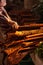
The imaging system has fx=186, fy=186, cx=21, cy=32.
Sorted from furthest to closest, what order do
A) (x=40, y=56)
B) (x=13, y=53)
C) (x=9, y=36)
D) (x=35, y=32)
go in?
(x=35, y=32) < (x=9, y=36) < (x=13, y=53) < (x=40, y=56)

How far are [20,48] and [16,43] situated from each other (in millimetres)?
170

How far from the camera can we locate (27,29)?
192 inches

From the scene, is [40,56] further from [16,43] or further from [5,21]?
[5,21]

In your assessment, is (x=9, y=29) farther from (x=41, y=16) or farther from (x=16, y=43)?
(x=41, y=16)

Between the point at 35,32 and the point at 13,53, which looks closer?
the point at 13,53

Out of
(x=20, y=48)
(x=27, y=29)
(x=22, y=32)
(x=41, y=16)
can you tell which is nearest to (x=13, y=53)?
(x=20, y=48)

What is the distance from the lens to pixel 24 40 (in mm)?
4461

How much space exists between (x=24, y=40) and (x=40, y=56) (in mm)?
799

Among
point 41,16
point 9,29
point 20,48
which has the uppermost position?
point 9,29

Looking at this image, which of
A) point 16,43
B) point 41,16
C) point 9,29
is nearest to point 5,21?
point 9,29

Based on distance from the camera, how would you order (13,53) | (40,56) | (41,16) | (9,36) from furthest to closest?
(41,16) → (9,36) → (13,53) → (40,56)

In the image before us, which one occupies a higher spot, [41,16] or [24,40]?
[24,40]

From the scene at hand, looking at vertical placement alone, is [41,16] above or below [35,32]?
below

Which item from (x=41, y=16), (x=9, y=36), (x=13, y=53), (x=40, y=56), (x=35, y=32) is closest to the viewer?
(x=40, y=56)
